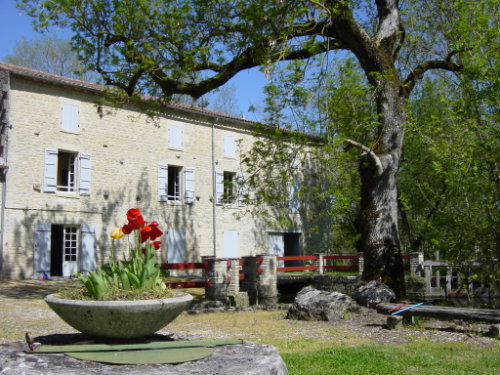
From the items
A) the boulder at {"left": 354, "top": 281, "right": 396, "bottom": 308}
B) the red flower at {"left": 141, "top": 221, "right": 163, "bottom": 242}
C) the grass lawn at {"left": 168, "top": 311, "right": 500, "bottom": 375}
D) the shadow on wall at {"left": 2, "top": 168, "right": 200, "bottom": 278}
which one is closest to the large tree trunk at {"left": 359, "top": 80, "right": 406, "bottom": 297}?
the boulder at {"left": 354, "top": 281, "right": 396, "bottom": 308}

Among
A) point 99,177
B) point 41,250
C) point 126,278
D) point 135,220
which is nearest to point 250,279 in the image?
point 41,250

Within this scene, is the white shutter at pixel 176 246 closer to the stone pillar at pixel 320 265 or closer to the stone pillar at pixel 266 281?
the stone pillar at pixel 320 265

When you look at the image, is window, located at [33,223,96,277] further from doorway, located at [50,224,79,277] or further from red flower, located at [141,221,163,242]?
red flower, located at [141,221,163,242]

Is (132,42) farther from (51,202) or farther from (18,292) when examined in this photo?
(51,202)

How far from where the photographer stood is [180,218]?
74.6ft

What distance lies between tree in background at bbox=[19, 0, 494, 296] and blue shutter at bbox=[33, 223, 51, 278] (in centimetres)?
776

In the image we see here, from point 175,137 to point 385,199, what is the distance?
12.7 meters

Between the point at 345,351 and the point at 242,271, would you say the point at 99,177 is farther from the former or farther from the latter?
the point at 345,351

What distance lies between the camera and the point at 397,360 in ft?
20.2

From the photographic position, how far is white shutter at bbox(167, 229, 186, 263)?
22219 mm

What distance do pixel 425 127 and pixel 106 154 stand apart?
508 inches

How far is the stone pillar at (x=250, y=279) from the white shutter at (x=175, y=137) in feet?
29.6

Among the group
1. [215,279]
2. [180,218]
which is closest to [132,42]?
[215,279]

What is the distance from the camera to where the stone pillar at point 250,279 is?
48.5 ft
